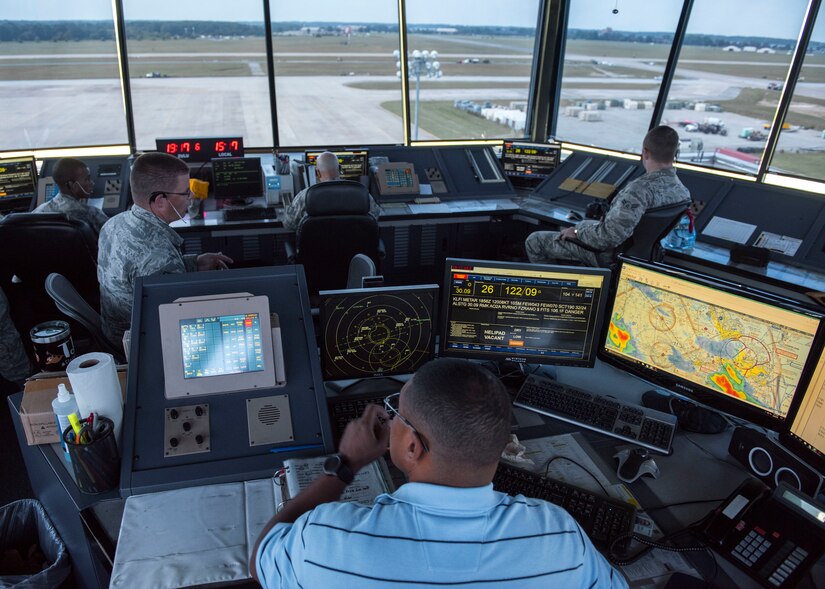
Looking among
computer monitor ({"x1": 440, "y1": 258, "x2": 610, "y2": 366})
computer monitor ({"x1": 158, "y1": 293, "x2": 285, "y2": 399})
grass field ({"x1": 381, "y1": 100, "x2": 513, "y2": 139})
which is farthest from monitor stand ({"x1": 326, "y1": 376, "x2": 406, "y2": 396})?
grass field ({"x1": 381, "y1": 100, "x2": 513, "y2": 139})

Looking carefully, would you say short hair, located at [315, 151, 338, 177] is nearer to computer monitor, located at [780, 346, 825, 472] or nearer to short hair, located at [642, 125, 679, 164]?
short hair, located at [642, 125, 679, 164]

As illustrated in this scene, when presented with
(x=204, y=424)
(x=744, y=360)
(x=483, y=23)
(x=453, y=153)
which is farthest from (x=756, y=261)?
(x=483, y=23)

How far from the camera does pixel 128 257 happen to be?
216 cm

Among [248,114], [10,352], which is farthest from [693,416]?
[248,114]

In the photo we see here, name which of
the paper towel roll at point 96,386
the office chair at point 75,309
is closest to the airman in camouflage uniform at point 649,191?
the office chair at point 75,309

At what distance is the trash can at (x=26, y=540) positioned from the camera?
5.99 ft

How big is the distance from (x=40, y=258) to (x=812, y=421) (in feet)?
11.2

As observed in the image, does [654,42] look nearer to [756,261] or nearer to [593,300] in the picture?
[756,261]

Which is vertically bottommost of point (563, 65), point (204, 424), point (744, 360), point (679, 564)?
point (679, 564)

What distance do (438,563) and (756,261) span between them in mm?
3310

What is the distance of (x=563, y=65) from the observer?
5367mm

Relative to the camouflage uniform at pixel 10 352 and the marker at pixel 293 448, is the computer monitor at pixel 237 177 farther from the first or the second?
the marker at pixel 293 448

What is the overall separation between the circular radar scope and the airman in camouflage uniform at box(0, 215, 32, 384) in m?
2.19

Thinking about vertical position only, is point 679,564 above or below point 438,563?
below
